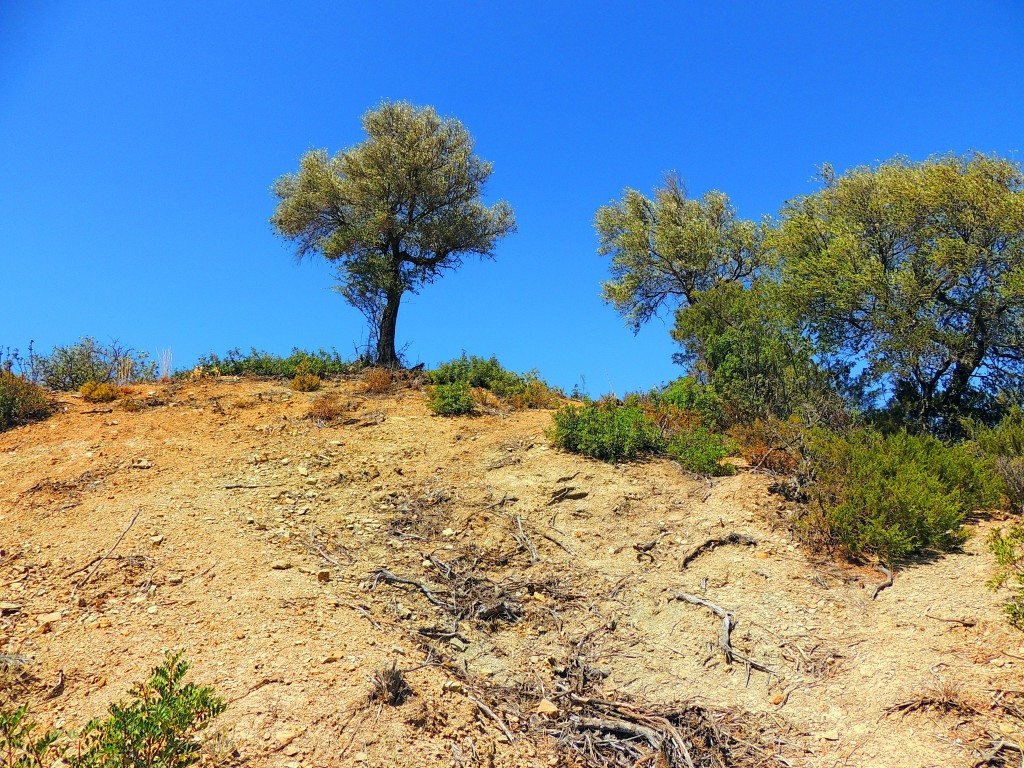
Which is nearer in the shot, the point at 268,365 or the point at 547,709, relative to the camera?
the point at 547,709

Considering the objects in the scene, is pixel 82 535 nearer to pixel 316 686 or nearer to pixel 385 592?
pixel 385 592

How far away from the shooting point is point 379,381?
14570 mm

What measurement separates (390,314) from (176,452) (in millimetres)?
8592

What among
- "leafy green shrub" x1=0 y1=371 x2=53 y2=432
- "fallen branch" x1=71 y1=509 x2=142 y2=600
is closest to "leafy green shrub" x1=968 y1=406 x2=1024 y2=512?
"fallen branch" x1=71 y1=509 x2=142 y2=600

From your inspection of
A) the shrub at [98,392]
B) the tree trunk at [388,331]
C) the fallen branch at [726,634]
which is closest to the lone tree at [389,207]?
the tree trunk at [388,331]

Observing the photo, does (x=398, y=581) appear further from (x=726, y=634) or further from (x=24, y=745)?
(x=24, y=745)

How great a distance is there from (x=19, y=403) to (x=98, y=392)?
1413 millimetres

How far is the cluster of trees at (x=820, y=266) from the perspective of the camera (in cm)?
1305

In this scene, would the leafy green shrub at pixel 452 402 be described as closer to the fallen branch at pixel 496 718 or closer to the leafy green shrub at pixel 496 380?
the leafy green shrub at pixel 496 380

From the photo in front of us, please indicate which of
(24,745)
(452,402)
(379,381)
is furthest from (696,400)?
(24,745)

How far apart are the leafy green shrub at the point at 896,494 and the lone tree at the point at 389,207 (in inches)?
473

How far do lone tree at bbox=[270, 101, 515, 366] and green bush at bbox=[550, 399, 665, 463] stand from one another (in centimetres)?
779

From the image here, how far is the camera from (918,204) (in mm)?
13734

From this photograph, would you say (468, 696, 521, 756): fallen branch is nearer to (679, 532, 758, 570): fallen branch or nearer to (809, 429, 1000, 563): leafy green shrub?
(679, 532, 758, 570): fallen branch
